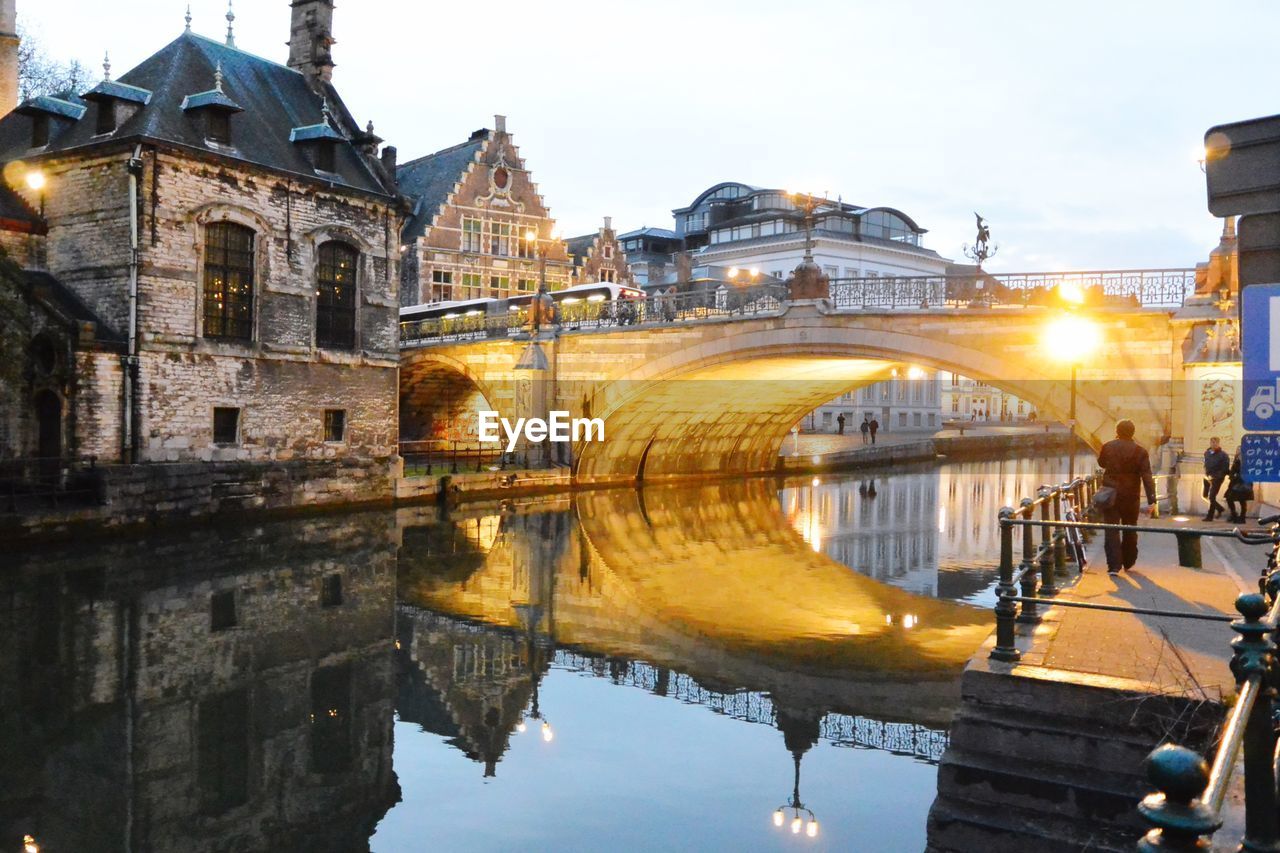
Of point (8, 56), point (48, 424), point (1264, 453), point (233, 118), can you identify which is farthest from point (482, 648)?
point (8, 56)

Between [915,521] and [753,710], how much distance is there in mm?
15375

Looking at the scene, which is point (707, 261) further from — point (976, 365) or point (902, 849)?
point (902, 849)

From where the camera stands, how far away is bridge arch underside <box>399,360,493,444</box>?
1398 inches

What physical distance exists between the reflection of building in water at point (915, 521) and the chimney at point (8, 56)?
19219mm

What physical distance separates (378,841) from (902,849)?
3.13 meters

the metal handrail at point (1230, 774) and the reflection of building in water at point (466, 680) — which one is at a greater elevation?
the metal handrail at point (1230, 774)

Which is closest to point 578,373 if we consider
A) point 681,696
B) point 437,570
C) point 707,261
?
point 437,570

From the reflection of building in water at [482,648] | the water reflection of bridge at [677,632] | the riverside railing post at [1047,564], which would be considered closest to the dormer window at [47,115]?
the water reflection of bridge at [677,632]

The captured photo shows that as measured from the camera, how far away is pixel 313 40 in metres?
25.3

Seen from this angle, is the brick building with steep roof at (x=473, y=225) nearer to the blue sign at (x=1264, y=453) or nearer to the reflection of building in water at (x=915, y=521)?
the reflection of building in water at (x=915, y=521)

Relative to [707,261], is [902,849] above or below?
below

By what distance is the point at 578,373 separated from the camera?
89.0 feet

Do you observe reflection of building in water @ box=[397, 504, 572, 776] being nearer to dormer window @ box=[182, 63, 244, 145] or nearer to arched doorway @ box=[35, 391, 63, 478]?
arched doorway @ box=[35, 391, 63, 478]

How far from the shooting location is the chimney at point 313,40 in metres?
25.2
